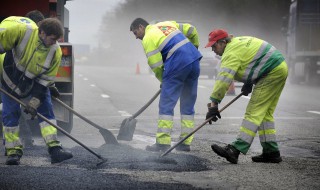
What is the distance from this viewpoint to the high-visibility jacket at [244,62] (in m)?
7.85

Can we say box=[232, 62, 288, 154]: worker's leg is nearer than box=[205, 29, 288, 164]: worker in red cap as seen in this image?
No

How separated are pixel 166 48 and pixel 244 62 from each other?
1.14 metres

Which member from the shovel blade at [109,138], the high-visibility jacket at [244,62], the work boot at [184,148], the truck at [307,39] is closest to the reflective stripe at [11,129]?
the shovel blade at [109,138]

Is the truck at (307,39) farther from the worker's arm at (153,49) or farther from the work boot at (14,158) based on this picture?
the work boot at (14,158)

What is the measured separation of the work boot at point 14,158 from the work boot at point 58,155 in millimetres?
331

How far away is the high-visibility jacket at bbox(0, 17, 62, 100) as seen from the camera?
25.3 feet

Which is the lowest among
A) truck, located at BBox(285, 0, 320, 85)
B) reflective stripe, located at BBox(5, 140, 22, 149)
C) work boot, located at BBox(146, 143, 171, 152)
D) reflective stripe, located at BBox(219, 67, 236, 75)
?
truck, located at BBox(285, 0, 320, 85)

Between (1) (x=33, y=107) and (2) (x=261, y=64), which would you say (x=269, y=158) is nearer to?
(2) (x=261, y=64)

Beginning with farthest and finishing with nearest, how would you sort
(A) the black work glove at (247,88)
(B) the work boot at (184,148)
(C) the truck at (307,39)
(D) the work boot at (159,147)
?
(C) the truck at (307,39) < (B) the work boot at (184,148) < (D) the work boot at (159,147) < (A) the black work glove at (247,88)

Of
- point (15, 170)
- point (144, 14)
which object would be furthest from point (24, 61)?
point (144, 14)

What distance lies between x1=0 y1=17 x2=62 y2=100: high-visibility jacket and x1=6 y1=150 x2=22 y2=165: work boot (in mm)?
618

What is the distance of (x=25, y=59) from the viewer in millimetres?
7895

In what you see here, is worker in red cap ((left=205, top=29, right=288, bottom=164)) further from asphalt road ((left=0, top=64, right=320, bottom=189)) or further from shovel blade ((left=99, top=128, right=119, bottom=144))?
shovel blade ((left=99, top=128, right=119, bottom=144))

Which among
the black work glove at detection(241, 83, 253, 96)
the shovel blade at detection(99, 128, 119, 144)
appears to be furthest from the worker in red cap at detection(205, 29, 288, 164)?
the shovel blade at detection(99, 128, 119, 144)
